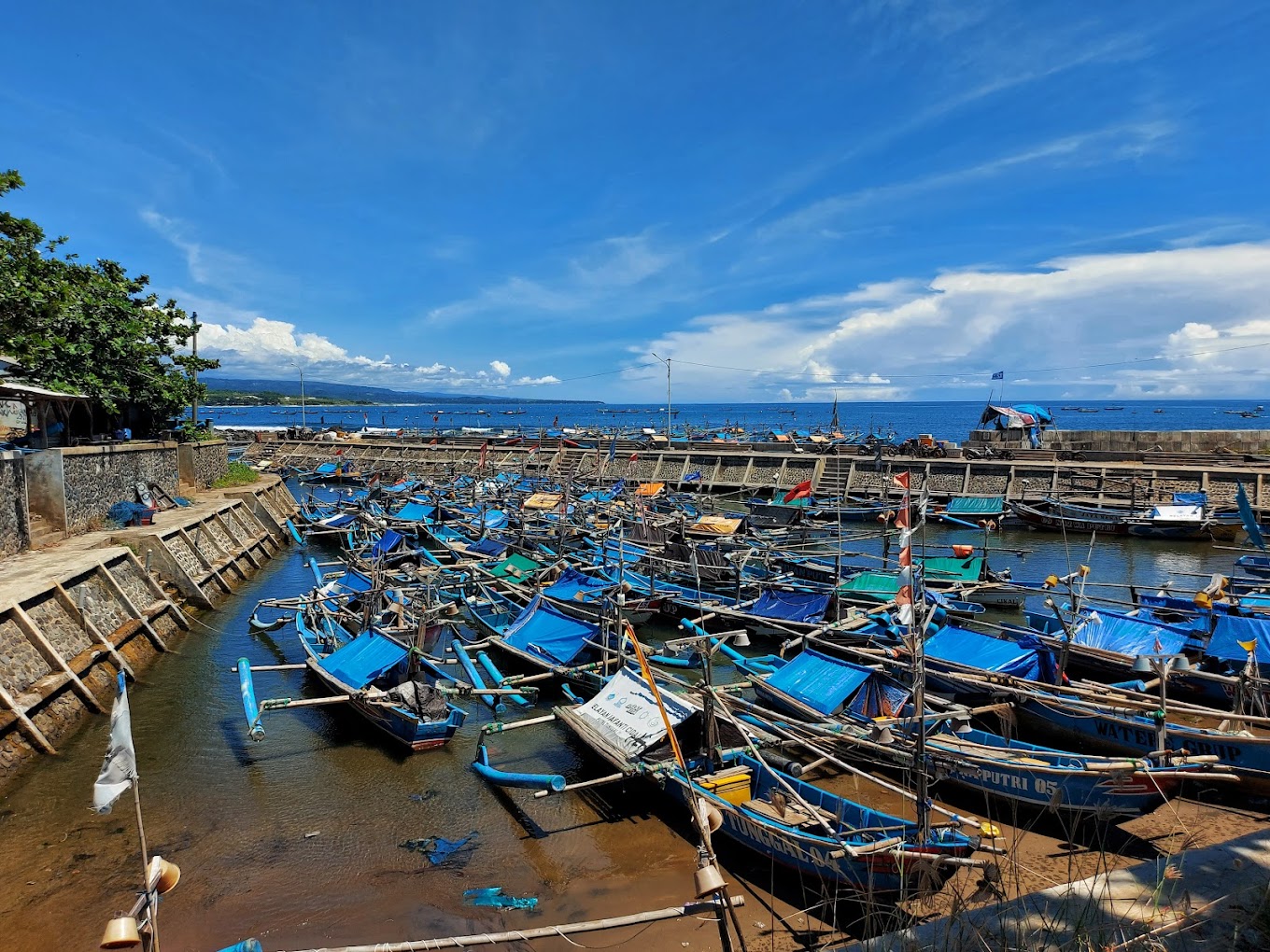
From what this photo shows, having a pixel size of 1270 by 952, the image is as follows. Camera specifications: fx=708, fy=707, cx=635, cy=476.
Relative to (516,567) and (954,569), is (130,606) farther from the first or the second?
(954,569)

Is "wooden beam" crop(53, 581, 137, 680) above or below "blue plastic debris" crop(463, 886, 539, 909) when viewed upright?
above

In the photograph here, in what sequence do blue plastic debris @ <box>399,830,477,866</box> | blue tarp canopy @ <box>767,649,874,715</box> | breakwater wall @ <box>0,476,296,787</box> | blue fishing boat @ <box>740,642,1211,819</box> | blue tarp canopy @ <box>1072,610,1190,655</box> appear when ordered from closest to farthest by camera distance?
blue fishing boat @ <box>740,642,1211,819</box>
blue plastic debris @ <box>399,830,477,866</box>
blue tarp canopy @ <box>767,649,874,715</box>
breakwater wall @ <box>0,476,296,787</box>
blue tarp canopy @ <box>1072,610,1190,655</box>

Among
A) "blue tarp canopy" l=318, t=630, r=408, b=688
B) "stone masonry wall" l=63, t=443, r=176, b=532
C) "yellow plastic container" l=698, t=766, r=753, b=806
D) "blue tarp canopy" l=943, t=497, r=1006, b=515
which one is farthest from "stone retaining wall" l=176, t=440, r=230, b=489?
"blue tarp canopy" l=943, t=497, r=1006, b=515

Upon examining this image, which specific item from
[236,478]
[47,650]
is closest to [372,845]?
[47,650]

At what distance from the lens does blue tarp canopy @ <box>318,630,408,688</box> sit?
633 inches

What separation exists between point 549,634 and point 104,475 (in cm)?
2086

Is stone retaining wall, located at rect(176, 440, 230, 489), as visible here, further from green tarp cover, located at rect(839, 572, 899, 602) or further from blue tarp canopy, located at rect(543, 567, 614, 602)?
green tarp cover, located at rect(839, 572, 899, 602)

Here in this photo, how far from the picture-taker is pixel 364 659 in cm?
1664

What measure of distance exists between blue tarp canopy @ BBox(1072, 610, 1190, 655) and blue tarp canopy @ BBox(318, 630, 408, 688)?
Answer: 16.5m

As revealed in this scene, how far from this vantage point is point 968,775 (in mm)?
12273

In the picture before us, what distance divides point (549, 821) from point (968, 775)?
24.4 feet

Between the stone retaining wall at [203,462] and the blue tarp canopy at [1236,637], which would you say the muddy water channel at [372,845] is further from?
the stone retaining wall at [203,462]

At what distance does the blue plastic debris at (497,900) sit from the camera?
1061cm

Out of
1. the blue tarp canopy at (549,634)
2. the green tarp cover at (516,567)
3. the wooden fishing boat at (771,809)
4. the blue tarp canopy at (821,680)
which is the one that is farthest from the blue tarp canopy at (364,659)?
the green tarp cover at (516,567)
